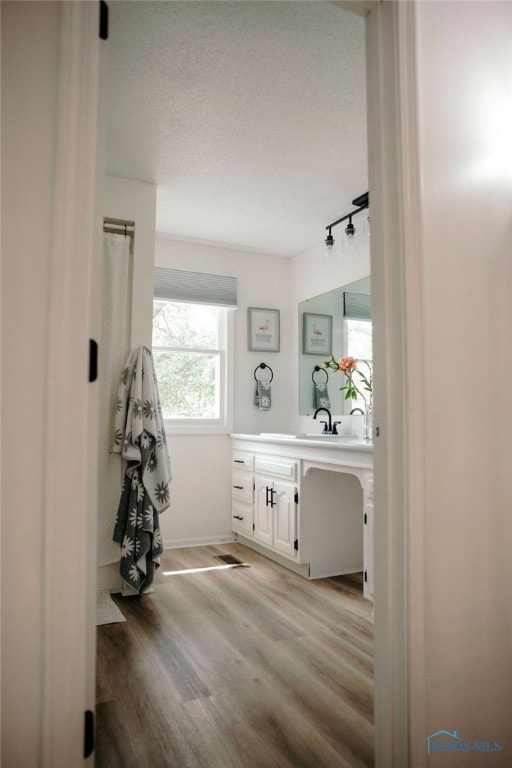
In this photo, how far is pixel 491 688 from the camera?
1.34 m

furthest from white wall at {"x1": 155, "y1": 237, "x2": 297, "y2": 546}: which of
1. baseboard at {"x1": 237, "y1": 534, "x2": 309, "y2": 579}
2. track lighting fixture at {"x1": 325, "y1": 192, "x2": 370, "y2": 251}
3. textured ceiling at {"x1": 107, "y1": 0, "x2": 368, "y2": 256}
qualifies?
track lighting fixture at {"x1": 325, "y1": 192, "x2": 370, "y2": 251}

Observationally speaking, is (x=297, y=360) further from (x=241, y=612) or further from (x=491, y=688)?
(x=491, y=688)

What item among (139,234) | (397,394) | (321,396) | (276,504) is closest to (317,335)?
(321,396)

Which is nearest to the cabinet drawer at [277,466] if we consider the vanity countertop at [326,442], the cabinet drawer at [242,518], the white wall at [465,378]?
the vanity countertop at [326,442]

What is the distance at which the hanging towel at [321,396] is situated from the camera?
13.7 ft

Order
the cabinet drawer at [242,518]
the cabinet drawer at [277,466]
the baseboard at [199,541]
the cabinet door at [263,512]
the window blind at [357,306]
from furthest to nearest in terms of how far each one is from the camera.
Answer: the baseboard at [199,541], the cabinet drawer at [242,518], the window blind at [357,306], the cabinet door at [263,512], the cabinet drawer at [277,466]

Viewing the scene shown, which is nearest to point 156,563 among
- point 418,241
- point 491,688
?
point 491,688

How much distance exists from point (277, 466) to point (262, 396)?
1059 mm

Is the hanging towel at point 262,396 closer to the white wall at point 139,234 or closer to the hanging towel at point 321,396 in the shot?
the hanging towel at point 321,396

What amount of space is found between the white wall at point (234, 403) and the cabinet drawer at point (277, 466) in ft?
1.91

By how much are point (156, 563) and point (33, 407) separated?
218 centimetres

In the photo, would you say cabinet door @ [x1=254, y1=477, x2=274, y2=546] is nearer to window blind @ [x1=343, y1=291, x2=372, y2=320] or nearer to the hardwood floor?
the hardwood floor

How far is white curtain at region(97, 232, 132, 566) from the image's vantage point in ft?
9.56

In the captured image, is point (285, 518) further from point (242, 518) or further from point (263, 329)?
point (263, 329)
